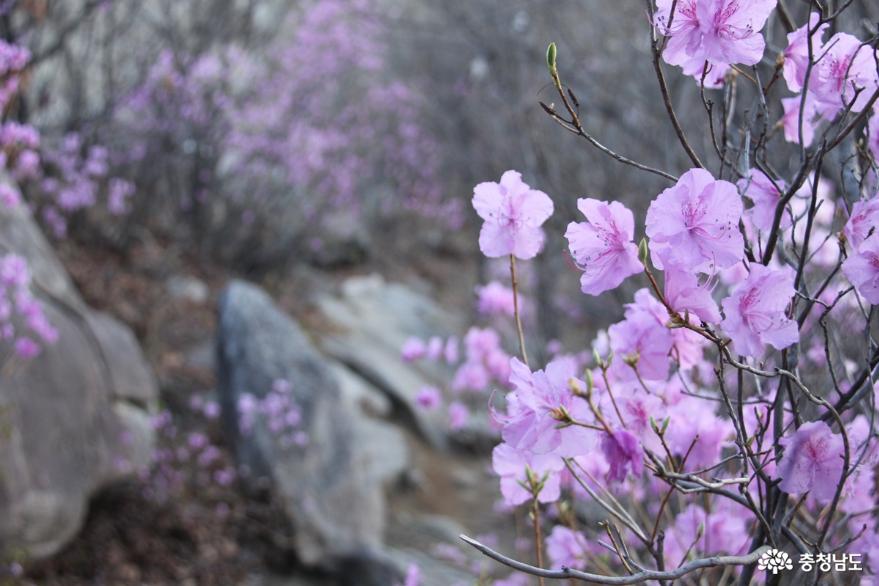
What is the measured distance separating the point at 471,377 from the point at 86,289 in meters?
3.96

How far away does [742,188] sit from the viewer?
4.24ft

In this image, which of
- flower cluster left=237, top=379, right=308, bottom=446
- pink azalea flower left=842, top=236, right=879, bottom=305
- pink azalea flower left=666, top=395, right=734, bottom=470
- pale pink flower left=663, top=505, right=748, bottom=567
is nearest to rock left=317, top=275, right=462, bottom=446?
flower cluster left=237, top=379, right=308, bottom=446

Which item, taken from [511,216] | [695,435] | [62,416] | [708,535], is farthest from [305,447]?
[511,216]

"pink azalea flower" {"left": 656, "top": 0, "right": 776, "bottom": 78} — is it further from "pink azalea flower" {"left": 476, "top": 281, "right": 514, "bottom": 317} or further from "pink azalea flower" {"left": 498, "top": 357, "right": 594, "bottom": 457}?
"pink azalea flower" {"left": 476, "top": 281, "right": 514, "bottom": 317}

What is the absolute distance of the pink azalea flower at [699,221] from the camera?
110 cm

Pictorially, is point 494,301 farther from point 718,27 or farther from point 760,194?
point 718,27

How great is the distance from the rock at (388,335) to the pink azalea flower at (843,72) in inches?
236

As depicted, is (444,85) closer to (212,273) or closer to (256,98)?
(256,98)

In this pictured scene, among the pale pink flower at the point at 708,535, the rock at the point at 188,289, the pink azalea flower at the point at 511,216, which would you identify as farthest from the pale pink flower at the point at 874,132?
the rock at the point at 188,289

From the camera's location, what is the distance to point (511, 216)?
1428 millimetres

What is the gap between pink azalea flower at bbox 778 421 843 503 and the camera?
1152mm

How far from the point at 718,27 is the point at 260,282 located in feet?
24.8

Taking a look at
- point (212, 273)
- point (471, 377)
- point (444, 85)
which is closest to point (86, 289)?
point (212, 273)

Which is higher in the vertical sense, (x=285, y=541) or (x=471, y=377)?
(x=471, y=377)
